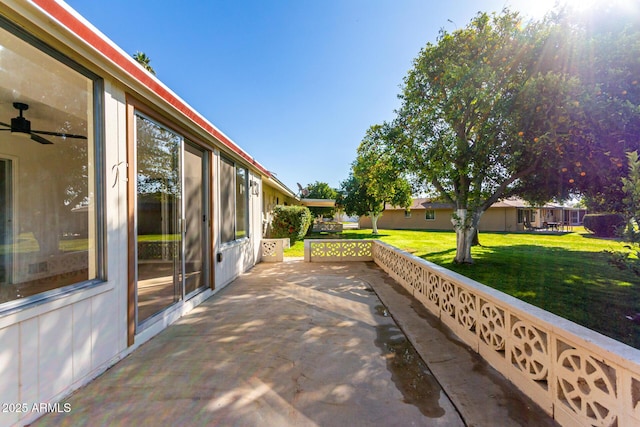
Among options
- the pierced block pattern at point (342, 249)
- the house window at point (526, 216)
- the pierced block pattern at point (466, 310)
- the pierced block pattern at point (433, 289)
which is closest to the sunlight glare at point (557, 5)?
the pierced block pattern at point (433, 289)

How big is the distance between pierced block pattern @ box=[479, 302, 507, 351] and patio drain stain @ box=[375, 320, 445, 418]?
706 millimetres

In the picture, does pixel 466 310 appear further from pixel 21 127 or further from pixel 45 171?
pixel 45 171

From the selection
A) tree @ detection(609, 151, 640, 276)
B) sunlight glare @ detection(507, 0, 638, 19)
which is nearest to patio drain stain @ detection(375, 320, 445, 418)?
tree @ detection(609, 151, 640, 276)

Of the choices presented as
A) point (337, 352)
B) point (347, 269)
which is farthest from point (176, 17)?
point (337, 352)

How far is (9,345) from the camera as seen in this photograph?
1.66 m

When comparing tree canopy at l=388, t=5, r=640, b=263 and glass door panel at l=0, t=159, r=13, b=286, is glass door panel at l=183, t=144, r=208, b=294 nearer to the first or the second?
glass door panel at l=0, t=159, r=13, b=286

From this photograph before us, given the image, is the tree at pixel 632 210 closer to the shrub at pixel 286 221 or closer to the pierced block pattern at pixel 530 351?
the pierced block pattern at pixel 530 351

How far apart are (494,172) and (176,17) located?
9.73 metres

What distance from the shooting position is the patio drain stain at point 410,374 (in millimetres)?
1968

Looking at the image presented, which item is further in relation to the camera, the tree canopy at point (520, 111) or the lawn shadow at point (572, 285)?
the tree canopy at point (520, 111)

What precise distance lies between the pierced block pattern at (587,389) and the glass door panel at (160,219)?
13.7 feet

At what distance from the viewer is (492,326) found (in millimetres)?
2557

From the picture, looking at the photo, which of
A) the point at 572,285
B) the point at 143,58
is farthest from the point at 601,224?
the point at 143,58

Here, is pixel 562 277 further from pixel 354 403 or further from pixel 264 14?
pixel 264 14
